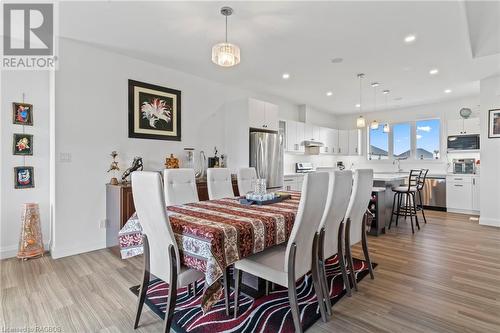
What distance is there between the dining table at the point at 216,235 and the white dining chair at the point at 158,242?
0.28 ft

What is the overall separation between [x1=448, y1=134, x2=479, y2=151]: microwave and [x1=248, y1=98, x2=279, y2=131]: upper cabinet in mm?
4218

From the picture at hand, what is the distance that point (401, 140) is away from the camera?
7.20m

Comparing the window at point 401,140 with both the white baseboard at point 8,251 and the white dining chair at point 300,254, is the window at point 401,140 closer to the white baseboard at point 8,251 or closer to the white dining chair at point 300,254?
the white dining chair at point 300,254

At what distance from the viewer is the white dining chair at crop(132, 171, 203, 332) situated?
156cm

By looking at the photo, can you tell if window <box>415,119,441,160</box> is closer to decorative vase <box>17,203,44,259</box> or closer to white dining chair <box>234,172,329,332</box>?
white dining chair <box>234,172,329,332</box>

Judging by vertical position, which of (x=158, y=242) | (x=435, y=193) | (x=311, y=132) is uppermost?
(x=311, y=132)

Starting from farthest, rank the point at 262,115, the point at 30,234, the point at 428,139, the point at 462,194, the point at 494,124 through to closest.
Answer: the point at 428,139
the point at 462,194
the point at 262,115
the point at 494,124
the point at 30,234

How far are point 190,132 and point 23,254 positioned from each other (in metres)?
2.70

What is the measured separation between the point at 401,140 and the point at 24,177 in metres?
8.15

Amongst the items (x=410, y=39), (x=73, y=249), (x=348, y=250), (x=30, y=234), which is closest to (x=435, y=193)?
(x=410, y=39)

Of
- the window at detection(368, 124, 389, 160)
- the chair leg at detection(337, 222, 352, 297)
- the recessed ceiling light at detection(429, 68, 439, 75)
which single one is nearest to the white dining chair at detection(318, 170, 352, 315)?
the chair leg at detection(337, 222, 352, 297)

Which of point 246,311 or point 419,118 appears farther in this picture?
point 419,118

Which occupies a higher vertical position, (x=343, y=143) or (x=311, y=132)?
(x=311, y=132)

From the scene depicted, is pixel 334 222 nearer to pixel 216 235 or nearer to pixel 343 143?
pixel 216 235
